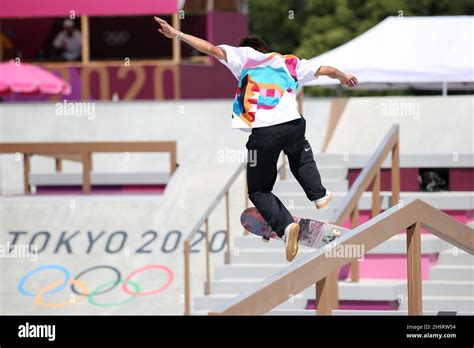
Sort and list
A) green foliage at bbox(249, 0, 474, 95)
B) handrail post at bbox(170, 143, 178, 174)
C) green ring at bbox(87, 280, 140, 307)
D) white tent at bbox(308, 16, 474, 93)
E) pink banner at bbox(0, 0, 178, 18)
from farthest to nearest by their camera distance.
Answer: green foliage at bbox(249, 0, 474, 95)
pink banner at bbox(0, 0, 178, 18)
handrail post at bbox(170, 143, 178, 174)
white tent at bbox(308, 16, 474, 93)
green ring at bbox(87, 280, 140, 307)

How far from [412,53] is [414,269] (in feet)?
32.0

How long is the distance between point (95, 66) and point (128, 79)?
675 millimetres

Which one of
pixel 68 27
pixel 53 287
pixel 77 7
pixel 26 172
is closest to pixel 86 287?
pixel 53 287

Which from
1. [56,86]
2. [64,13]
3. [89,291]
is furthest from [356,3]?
[89,291]

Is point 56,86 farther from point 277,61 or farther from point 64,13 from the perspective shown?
point 277,61

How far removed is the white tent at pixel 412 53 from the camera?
61.5 ft

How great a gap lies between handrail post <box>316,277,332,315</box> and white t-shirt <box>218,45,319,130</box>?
1.22 m

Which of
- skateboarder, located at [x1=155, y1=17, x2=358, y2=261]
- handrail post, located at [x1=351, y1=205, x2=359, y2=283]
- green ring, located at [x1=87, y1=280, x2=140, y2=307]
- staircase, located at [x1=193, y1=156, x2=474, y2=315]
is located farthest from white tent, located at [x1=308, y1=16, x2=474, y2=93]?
skateboarder, located at [x1=155, y1=17, x2=358, y2=261]

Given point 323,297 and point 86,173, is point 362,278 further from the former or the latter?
point 323,297

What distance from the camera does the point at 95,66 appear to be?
88.2 ft

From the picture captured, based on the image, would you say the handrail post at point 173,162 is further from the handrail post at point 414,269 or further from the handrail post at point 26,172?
the handrail post at point 414,269

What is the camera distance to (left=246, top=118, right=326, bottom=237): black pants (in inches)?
385

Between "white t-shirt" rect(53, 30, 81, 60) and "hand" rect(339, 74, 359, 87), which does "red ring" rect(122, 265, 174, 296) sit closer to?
"hand" rect(339, 74, 359, 87)

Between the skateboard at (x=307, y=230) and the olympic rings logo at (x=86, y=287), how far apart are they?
6.81 m
